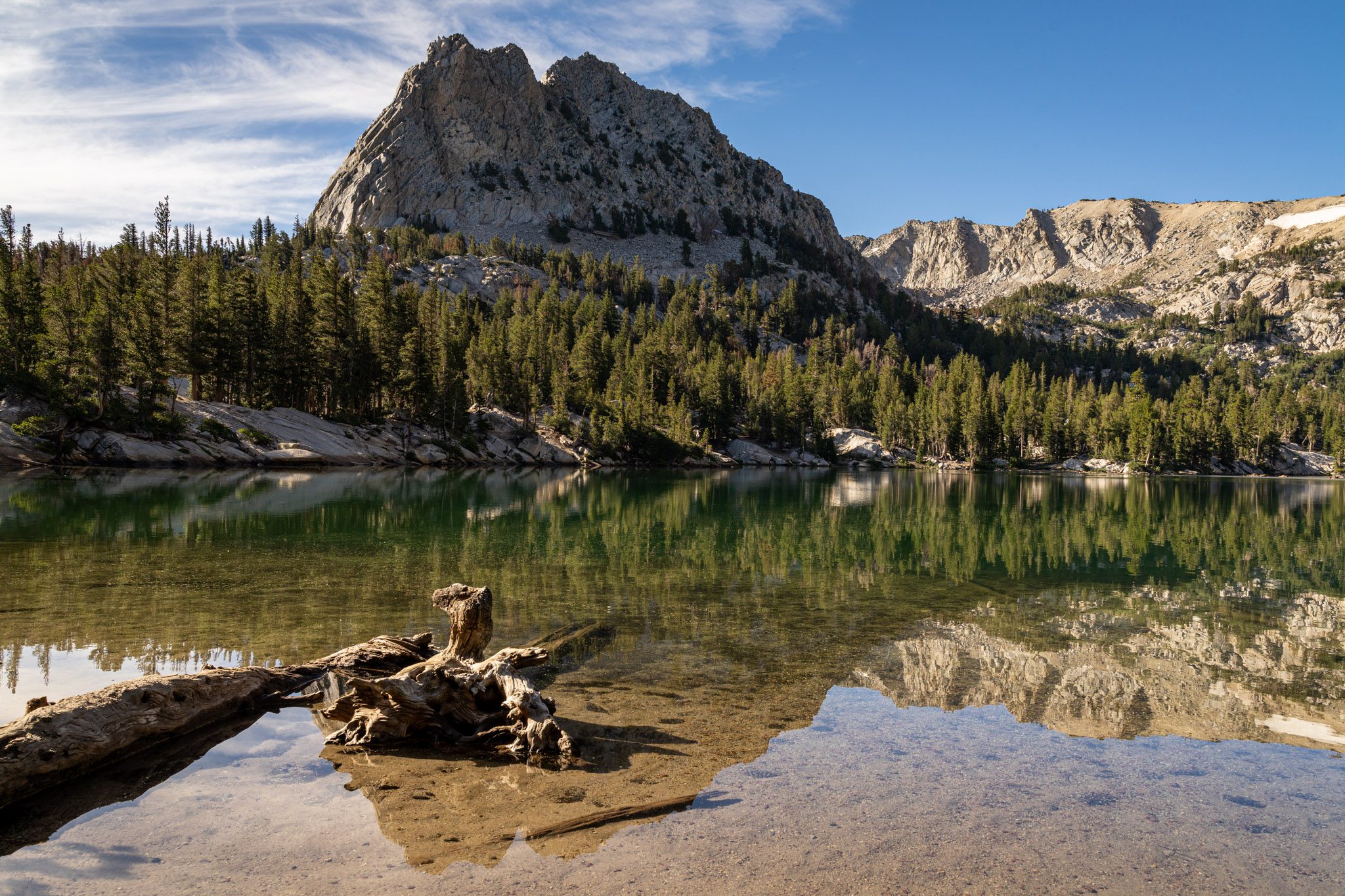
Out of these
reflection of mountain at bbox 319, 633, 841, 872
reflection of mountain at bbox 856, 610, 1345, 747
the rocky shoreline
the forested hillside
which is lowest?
reflection of mountain at bbox 856, 610, 1345, 747

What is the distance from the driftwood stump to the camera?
9234mm

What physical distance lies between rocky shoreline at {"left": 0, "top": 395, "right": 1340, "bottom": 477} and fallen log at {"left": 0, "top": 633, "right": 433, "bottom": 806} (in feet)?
212

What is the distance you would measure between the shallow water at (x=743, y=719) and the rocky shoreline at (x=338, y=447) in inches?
1609

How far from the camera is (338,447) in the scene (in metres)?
79.9

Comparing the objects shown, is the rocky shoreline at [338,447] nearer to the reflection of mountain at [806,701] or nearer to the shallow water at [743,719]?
the shallow water at [743,719]

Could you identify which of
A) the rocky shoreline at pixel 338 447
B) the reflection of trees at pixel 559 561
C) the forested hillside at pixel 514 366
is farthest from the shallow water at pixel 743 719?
the forested hillside at pixel 514 366

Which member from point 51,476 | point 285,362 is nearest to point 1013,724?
point 51,476

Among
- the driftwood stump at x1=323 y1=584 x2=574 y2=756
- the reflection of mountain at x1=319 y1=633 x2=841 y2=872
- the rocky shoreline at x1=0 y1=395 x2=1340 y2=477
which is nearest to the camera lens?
the reflection of mountain at x1=319 y1=633 x2=841 y2=872

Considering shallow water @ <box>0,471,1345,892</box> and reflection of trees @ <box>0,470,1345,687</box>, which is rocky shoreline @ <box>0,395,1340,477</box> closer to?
reflection of trees @ <box>0,470,1345,687</box>

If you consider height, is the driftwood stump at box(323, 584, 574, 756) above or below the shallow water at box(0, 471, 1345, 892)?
above

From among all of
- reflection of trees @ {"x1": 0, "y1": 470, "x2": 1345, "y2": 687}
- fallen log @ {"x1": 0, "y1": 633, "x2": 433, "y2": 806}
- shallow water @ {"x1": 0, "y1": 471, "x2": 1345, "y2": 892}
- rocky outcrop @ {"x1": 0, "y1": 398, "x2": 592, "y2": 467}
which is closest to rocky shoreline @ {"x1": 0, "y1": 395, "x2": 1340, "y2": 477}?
rocky outcrop @ {"x1": 0, "y1": 398, "x2": 592, "y2": 467}

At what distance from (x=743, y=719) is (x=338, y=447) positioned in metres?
78.2

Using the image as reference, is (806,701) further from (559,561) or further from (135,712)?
(559,561)

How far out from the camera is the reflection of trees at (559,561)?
51.0 feet
